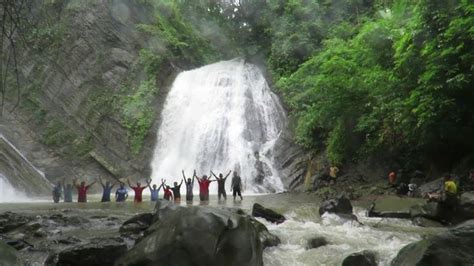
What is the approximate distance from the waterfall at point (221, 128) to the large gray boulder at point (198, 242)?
598 inches

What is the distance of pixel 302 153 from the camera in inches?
902

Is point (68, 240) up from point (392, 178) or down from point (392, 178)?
down

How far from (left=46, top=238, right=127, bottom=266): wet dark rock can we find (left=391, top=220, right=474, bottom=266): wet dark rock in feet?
14.8

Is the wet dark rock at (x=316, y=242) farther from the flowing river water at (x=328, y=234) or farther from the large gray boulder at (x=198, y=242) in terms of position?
the large gray boulder at (x=198, y=242)

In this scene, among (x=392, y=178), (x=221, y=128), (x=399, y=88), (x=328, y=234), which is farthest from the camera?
(x=221, y=128)

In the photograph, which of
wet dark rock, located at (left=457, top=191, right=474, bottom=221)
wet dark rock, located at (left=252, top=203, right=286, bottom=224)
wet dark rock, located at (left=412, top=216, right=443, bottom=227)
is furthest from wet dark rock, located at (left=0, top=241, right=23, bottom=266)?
wet dark rock, located at (left=457, top=191, right=474, bottom=221)

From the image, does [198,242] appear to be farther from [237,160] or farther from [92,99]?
[92,99]

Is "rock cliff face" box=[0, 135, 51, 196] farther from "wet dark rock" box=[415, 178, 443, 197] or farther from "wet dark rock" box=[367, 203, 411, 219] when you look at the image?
"wet dark rock" box=[415, 178, 443, 197]

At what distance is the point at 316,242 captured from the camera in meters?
8.69

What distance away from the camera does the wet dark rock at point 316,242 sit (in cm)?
866

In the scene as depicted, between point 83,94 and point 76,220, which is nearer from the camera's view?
point 76,220

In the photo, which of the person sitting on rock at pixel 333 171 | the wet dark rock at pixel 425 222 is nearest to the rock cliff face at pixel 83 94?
the person sitting on rock at pixel 333 171

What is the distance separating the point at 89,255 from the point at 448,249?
5332 millimetres

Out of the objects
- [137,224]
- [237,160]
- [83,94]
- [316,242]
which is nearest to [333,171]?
[237,160]
